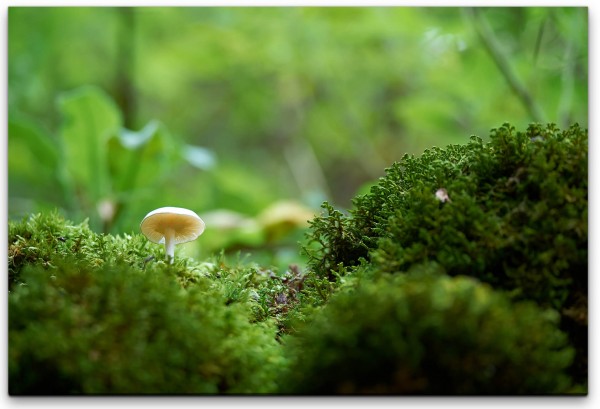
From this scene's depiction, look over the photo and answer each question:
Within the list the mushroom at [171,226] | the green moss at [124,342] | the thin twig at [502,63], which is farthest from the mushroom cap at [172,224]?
the thin twig at [502,63]

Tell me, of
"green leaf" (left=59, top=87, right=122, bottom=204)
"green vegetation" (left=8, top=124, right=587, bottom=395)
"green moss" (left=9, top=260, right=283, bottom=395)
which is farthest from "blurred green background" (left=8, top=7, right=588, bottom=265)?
"green moss" (left=9, top=260, right=283, bottom=395)

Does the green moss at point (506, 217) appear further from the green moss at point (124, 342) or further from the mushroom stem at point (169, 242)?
the mushroom stem at point (169, 242)

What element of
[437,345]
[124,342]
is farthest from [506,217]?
[124,342]

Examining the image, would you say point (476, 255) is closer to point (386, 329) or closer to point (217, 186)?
point (386, 329)

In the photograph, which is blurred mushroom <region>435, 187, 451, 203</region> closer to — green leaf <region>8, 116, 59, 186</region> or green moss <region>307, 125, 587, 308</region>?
green moss <region>307, 125, 587, 308</region>

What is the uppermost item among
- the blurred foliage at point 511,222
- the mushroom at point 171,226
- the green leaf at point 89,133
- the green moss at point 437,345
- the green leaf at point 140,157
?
the green leaf at point 89,133

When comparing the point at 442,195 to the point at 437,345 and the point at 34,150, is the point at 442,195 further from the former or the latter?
the point at 34,150

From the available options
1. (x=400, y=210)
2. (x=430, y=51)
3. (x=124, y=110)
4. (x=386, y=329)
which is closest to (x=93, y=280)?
(x=386, y=329)
